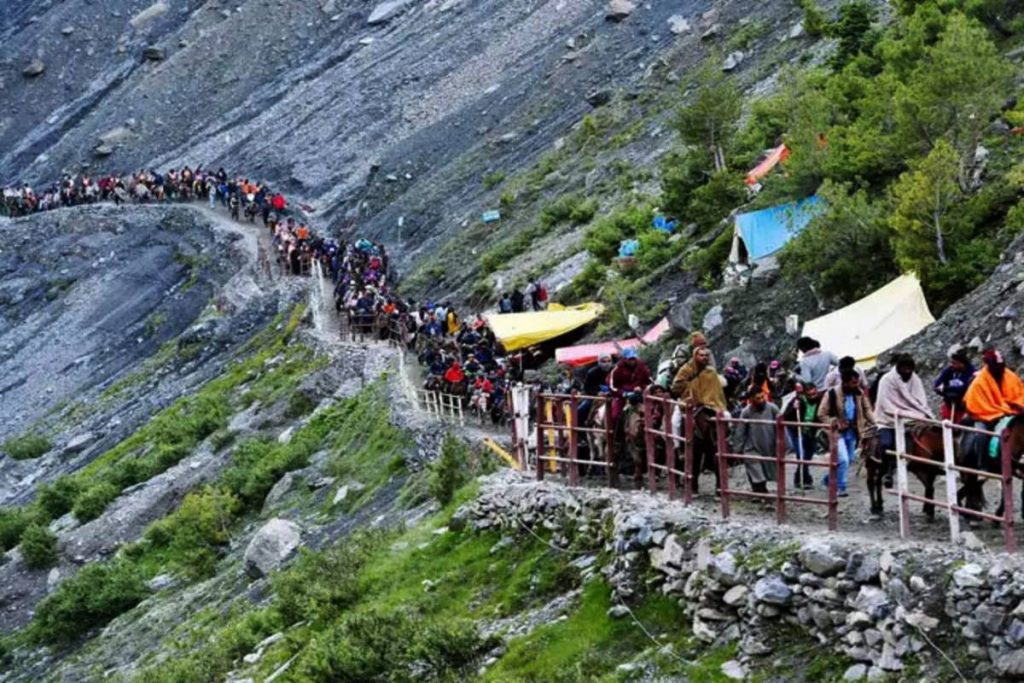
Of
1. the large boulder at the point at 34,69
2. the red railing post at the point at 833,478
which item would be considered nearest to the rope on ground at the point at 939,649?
the red railing post at the point at 833,478

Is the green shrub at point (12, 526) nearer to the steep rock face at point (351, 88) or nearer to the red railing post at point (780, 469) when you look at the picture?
the steep rock face at point (351, 88)

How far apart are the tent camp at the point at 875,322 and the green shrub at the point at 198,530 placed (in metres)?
11.2

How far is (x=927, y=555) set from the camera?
459 inches

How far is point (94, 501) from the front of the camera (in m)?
37.2

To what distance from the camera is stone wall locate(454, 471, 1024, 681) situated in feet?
36.0

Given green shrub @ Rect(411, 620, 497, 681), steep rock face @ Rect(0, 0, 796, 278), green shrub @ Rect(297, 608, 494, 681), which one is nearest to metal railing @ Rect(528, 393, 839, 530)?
green shrub @ Rect(411, 620, 497, 681)

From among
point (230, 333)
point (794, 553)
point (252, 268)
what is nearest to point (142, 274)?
point (252, 268)

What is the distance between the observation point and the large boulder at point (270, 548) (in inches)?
1025

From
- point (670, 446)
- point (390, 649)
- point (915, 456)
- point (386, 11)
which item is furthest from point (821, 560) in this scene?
point (386, 11)

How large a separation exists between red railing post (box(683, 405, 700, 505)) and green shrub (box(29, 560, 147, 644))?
16.8 metres

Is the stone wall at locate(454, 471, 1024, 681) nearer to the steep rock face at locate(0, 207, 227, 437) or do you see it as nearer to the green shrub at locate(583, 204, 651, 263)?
the green shrub at locate(583, 204, 651, 263)

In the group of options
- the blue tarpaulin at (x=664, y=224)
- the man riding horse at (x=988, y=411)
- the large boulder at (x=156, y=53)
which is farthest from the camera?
the large boulder at (x=156, y=53)

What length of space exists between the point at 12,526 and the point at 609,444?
79.3ft

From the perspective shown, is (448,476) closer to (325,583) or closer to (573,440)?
(325,583)
